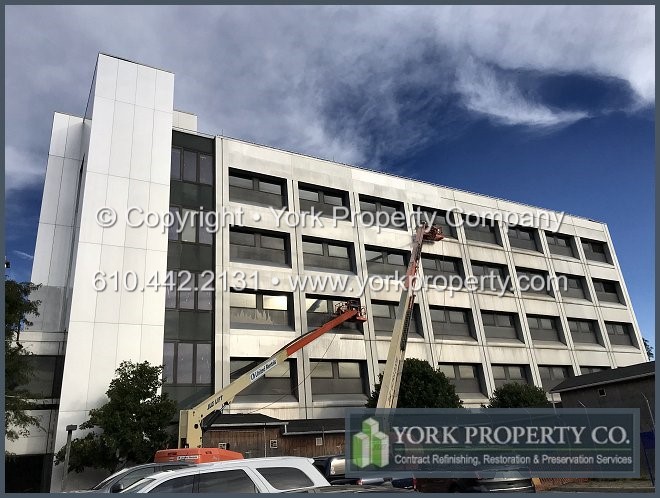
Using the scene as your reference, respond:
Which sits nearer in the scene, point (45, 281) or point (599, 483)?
point (599, 483)

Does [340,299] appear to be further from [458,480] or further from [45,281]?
[458,480]

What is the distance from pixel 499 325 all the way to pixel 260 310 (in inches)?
774

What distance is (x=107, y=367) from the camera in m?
24.3

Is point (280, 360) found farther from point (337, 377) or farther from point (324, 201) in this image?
point (324, 201)

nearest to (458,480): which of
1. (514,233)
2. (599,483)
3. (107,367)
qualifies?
(599,483)

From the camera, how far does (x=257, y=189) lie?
34.1 m

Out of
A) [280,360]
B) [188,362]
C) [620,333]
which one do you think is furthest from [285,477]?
[620,333]

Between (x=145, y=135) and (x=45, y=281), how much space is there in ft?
32.2

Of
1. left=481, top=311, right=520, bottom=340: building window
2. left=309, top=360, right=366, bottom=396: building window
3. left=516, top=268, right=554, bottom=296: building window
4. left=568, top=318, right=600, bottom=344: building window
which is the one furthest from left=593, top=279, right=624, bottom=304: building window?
left=309, top=360, right=366, bottom=396: building window

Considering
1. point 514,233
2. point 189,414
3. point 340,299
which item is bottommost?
point 189,414

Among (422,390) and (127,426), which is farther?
(422,390)

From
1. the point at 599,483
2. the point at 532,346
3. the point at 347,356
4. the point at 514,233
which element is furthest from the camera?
the point at 514,233

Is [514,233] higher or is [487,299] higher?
[514,233]

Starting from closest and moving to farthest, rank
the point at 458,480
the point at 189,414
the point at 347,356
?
1. the point at 458,480
2. the point at 189,414
3. the point at 347,356
